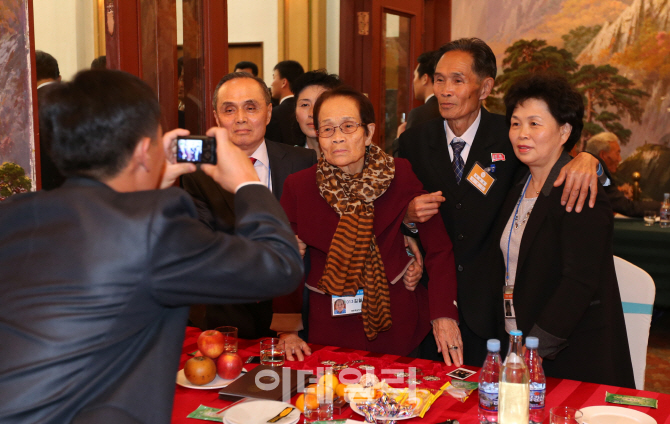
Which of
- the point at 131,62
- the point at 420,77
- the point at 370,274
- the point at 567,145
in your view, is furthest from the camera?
the point at 420,77

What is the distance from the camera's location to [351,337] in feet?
8.07

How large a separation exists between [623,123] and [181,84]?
210 inches

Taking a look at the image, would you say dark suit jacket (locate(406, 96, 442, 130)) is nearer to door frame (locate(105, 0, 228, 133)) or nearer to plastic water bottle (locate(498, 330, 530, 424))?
door frame (locate(105, 0, 228, 133))

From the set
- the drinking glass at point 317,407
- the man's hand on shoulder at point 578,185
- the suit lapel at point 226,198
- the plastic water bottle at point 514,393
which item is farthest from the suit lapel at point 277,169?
the plastic water bottle at point 514,393

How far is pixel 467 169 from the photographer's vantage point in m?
2.87

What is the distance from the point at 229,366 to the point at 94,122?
1.06 m

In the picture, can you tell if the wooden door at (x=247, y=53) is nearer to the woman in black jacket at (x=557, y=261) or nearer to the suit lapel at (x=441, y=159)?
the suit lapel at (x=441, y=159)

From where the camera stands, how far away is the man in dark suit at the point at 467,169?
8.67 ft

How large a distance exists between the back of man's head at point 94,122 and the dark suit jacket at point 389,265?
4.52 ft

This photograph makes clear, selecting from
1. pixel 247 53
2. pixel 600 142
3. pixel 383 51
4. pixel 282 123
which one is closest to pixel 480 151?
pixel 282 123

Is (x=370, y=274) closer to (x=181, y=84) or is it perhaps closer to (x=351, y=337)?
(x=351, y=337)

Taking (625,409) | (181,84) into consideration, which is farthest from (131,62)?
(625,409)

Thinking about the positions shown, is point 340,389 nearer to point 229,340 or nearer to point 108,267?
point 229,340

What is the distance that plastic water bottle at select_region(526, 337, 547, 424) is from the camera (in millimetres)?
1670
